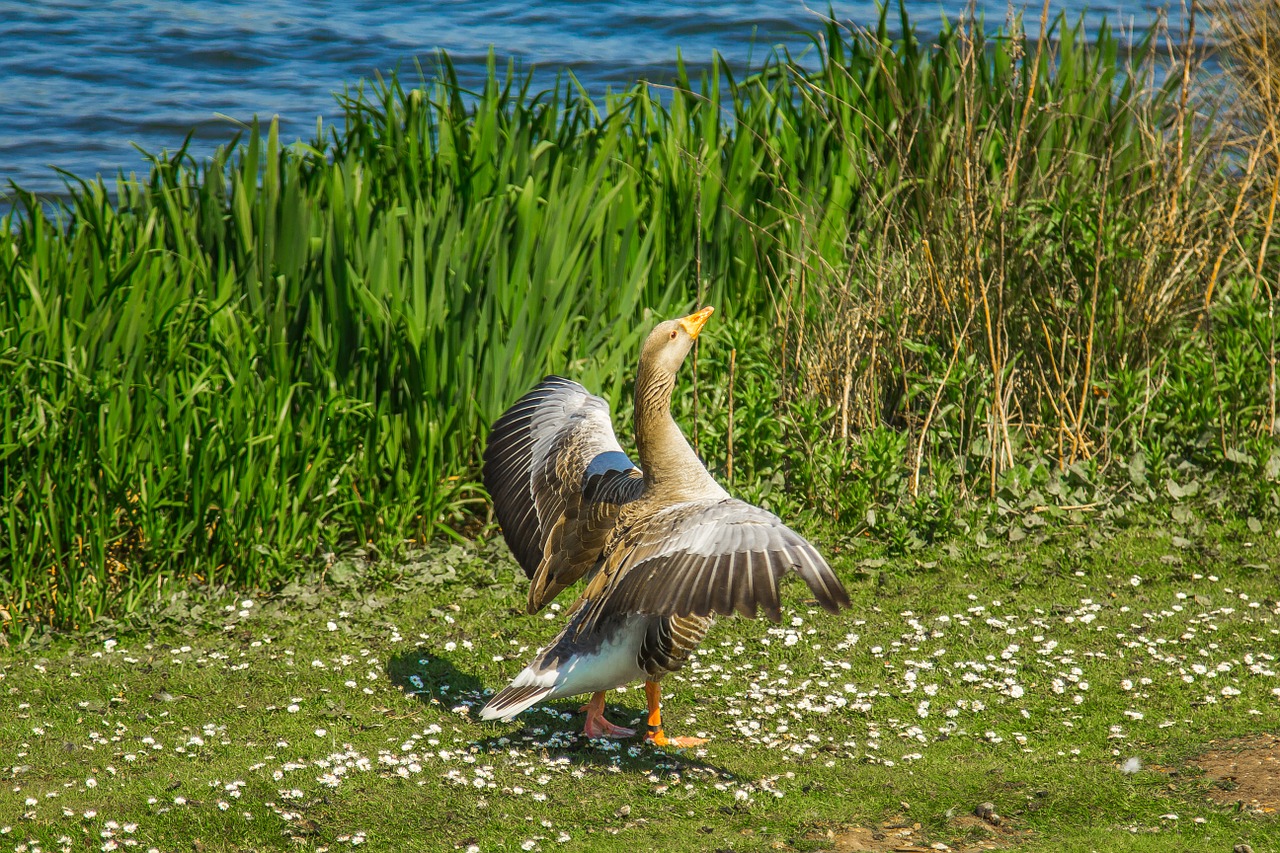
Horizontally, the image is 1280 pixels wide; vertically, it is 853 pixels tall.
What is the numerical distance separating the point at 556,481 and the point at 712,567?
64.2 inches

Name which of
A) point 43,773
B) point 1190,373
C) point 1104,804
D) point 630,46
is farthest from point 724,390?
point 630,46

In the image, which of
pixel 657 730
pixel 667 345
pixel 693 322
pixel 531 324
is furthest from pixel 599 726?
pixel 531 324

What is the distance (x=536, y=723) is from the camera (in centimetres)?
564

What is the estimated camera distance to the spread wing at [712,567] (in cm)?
433

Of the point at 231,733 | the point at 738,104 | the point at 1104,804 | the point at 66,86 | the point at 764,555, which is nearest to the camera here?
the point at 764,555

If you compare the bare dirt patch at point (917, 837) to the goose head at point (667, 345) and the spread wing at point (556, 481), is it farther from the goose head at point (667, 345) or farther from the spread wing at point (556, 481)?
the goose head at point (667, 345)

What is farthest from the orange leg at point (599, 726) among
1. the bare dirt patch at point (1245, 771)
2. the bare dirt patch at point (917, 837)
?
the bare dirt patch at point (1245, 771)

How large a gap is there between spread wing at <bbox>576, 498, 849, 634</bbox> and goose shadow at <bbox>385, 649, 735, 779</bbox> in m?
0.61

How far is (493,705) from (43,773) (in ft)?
5.62

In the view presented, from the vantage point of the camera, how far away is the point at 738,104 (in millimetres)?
9430

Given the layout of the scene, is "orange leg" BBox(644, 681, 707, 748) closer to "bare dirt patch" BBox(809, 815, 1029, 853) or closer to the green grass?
"bare dirt patch" BBox(809, 815, 1029, 853)

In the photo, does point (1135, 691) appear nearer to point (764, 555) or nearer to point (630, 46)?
point (764, 555)

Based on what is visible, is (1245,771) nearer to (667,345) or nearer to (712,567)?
(712,567)

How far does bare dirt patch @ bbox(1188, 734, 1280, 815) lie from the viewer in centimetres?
479
